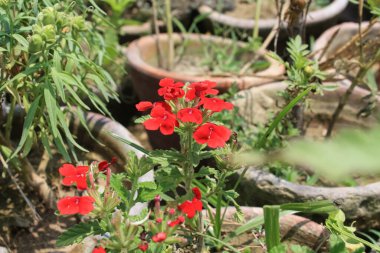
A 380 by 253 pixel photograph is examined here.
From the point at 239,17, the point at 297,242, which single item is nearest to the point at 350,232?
the point at 297,242

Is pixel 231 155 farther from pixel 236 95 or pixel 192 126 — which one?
pixel 236 95

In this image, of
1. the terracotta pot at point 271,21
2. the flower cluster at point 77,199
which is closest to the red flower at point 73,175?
the flower cluster at point 77,199

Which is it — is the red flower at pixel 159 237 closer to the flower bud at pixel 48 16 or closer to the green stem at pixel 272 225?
the green stem at pixel 272 225

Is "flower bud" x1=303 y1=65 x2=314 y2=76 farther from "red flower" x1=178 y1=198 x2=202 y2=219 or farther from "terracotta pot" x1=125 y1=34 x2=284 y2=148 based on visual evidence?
"red flower" x1=178 y1=198 x2=202 y2=219

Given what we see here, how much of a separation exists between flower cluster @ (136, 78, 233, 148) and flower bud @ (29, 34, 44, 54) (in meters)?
0.23

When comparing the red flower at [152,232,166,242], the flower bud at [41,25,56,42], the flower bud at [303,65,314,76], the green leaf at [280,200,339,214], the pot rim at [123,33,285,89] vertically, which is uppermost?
the flower bud at [41,25,56,42]

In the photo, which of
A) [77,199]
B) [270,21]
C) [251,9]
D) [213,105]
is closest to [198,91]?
[213,105]

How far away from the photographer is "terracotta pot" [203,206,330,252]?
4.30 ft

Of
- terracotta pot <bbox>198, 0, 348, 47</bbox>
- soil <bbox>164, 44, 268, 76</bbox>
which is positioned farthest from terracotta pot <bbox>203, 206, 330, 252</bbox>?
terracotta pot <bbox>198, 0, 348, 47</bbox>

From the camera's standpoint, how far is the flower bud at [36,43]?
3.18 ft

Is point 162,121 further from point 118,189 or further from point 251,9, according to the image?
point 251,9

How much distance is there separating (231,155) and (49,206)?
72 centimetres

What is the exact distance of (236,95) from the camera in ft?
5.85

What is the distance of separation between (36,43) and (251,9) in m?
2.11
